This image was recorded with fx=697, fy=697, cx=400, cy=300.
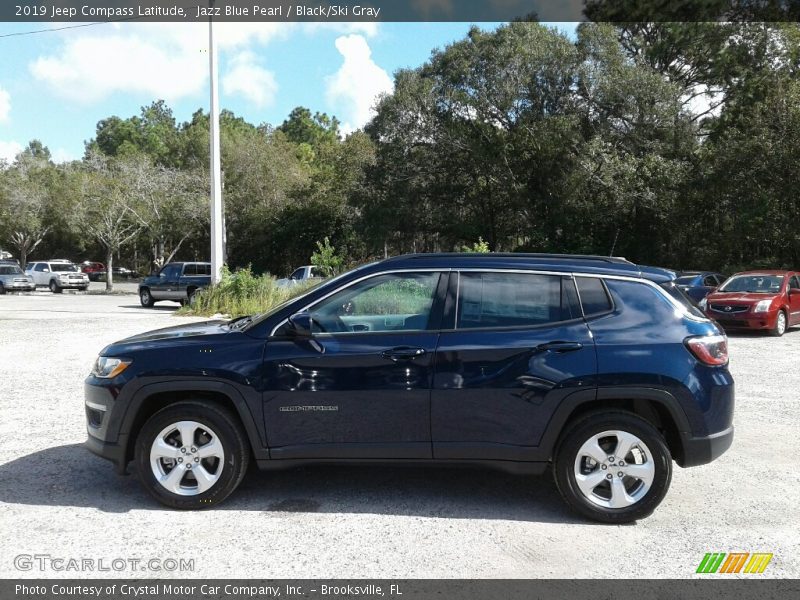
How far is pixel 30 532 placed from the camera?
4426 mm

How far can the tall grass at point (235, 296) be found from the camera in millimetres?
19797

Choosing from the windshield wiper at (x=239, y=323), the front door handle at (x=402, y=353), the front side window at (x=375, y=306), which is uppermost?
the front side window at (x=375, y=306)

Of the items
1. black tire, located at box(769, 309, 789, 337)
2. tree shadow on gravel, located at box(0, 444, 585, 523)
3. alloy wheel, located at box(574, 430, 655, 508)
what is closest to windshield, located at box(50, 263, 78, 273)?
black tire, located at box(769, 309, 789, 337)

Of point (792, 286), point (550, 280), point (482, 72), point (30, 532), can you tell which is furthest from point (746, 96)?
point (30, 532)

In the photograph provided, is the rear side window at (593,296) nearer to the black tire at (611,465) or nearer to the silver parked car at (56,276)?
the black tire at (611,465)

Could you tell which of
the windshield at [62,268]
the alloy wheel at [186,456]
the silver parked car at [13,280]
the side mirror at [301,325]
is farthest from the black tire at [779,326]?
the windshield at [62,268]

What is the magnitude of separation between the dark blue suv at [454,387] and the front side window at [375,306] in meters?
0.01

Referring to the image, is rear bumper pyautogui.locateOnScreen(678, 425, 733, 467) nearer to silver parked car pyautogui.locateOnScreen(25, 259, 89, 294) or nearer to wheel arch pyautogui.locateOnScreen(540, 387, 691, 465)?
wheel arch pyautogui.locateOnScreen(540, 387, 691, 465)

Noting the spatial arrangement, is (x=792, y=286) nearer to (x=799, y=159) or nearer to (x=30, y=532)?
(x=799, y=159)

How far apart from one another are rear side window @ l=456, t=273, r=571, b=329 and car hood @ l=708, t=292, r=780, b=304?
13.3 metres

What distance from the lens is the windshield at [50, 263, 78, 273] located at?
136 ft

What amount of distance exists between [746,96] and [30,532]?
3169cm

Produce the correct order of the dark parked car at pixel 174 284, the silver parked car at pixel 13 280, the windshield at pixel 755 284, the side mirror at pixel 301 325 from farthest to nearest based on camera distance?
the silver parked car at pixel 13 280 → the dark parked car at pixel 174 284 → the windshield at pixel 755 284 → the side mirror at pixel 301 325

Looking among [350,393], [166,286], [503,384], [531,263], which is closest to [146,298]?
[166,286]
